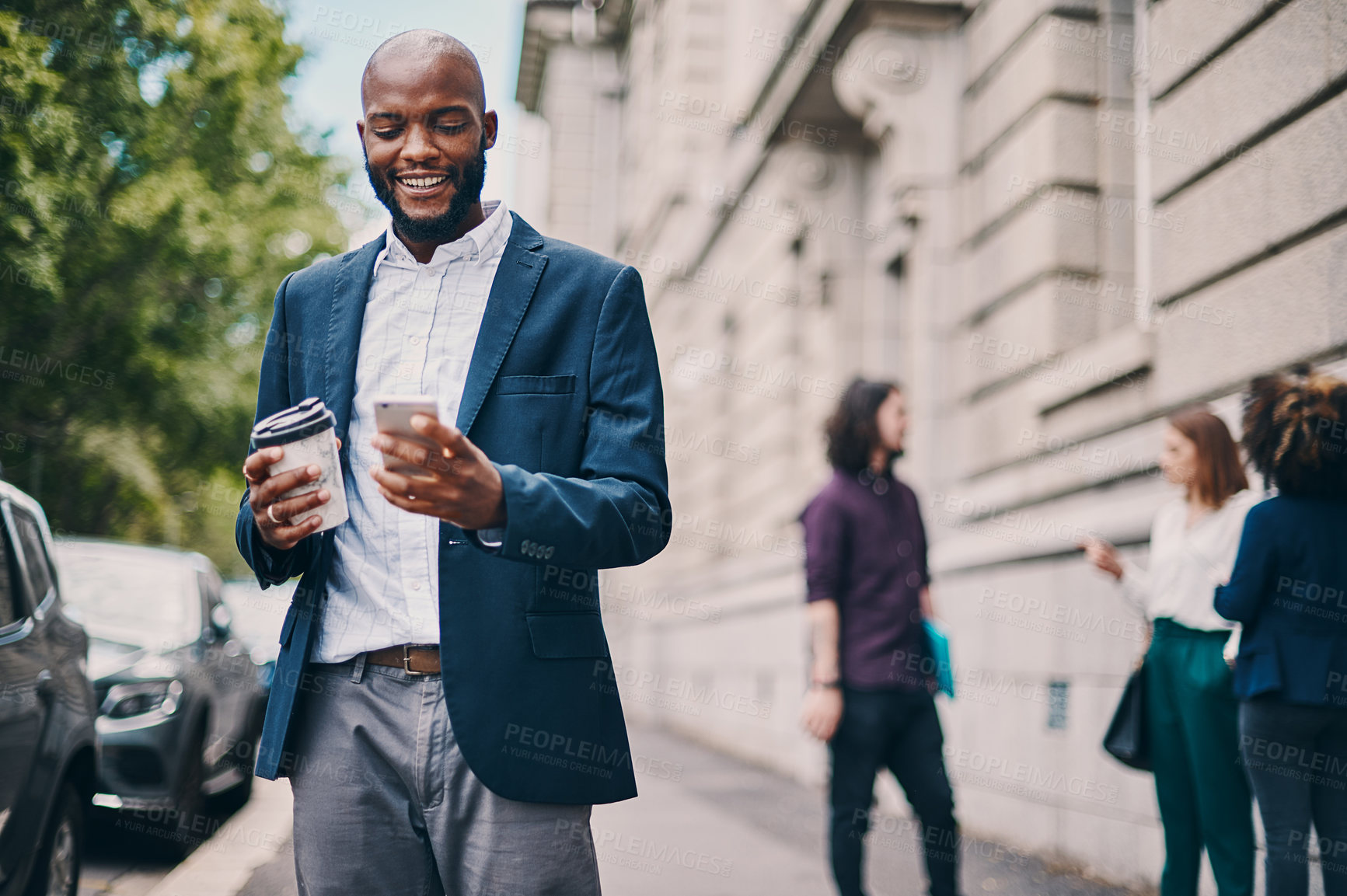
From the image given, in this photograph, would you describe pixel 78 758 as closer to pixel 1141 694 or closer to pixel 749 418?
pixel 1141 694

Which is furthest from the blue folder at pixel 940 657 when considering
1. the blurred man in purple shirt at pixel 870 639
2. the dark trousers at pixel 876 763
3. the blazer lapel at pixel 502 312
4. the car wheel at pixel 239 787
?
the car wheel at pixel 239 787

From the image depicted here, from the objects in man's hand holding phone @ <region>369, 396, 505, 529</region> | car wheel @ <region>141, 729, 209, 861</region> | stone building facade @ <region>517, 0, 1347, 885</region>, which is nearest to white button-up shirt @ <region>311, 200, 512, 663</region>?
man's hand holding phone @ <region>369, 396, 505, 529</region>

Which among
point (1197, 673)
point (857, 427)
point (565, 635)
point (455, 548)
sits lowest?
point (1197, 673)

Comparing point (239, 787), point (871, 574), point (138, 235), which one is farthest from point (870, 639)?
point (138, 235)

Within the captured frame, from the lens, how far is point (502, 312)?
218 cm

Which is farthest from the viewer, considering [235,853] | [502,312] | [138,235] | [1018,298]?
[138,235]

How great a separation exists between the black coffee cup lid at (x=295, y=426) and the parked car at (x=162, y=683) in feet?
17.7

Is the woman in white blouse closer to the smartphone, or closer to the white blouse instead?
the white blouse

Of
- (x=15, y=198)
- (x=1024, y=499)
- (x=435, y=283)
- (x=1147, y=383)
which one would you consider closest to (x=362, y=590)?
(x=435, y=283)

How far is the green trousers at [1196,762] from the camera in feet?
14.6

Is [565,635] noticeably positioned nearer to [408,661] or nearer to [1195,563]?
[408,661]

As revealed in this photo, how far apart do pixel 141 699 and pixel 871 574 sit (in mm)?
4233

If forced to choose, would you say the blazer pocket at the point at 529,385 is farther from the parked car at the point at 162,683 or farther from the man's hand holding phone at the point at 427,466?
the parked car at the point at 162,683

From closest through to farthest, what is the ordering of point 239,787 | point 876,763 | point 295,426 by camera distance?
1. point 295,426
2. point 876,763
3. point 239,787
